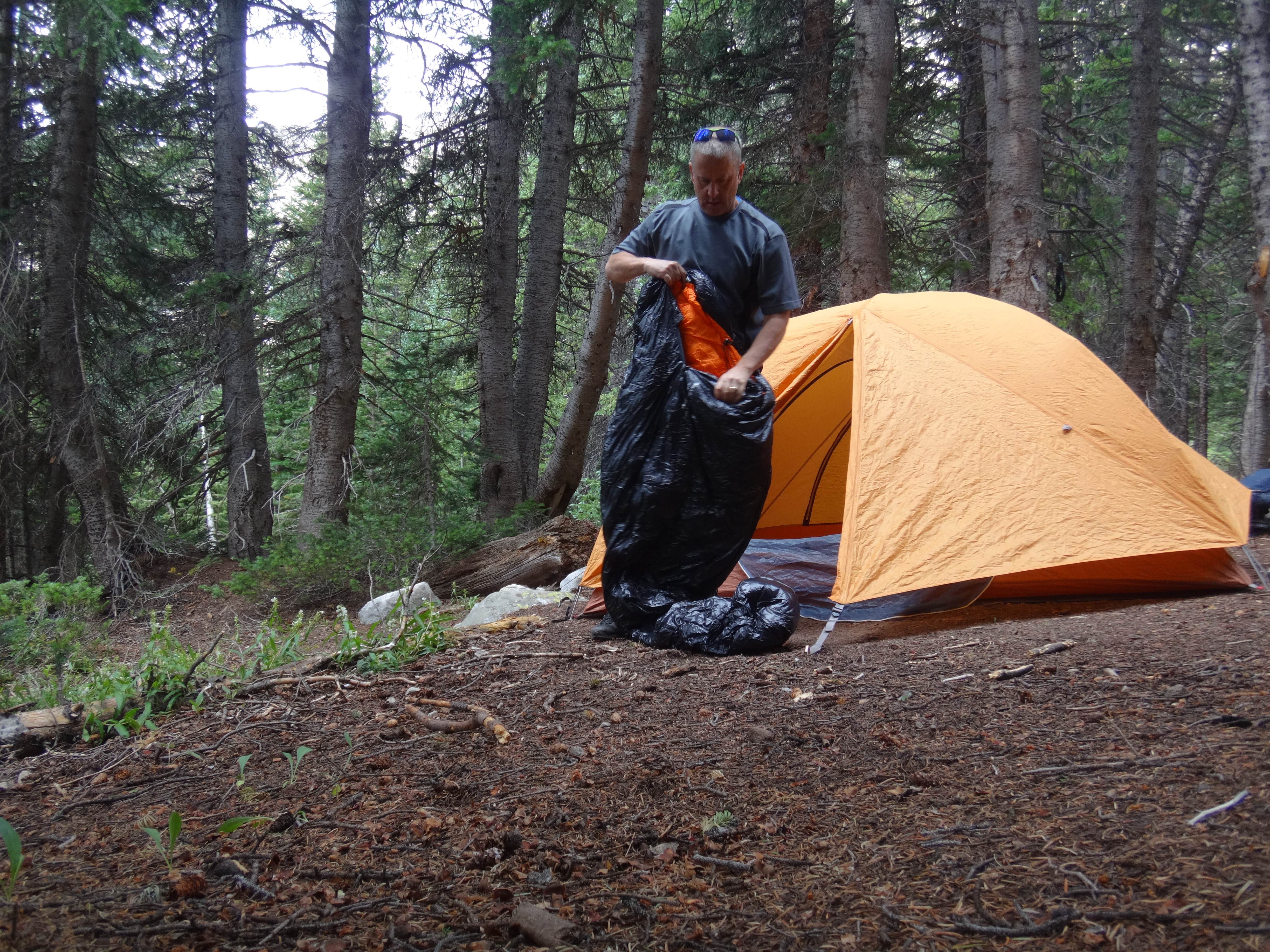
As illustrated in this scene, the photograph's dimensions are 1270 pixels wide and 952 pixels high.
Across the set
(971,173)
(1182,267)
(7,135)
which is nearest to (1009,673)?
(971,173)

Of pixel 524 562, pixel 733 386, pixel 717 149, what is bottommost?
pixel 524 562

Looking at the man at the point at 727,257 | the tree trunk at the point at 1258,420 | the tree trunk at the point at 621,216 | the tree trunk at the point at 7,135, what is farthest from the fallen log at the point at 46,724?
the tree trunk at the point at 1258,420

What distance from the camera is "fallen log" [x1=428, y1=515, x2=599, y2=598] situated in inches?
261

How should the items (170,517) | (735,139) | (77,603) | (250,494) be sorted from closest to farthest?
(735,139)
(77,603)
(170,517)
(250,494)

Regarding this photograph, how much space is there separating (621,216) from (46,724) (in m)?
5.60

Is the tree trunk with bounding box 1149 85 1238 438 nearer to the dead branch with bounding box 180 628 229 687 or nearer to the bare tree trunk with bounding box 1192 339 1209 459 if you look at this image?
the bare tree trunk with bounding box 1192 339 1209 459

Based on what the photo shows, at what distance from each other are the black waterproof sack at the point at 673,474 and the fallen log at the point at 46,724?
2.05 metres

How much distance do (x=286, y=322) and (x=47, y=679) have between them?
4425 millimetres

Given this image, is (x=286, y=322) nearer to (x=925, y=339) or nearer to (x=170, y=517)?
(x=170, y=517)

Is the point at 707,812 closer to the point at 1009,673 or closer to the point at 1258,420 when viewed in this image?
the point at 1009,673

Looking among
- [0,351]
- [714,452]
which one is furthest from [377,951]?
[0,351]

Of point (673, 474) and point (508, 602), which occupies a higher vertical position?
point (673, 474)

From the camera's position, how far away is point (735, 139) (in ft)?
11.5

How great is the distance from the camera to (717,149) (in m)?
3.47
